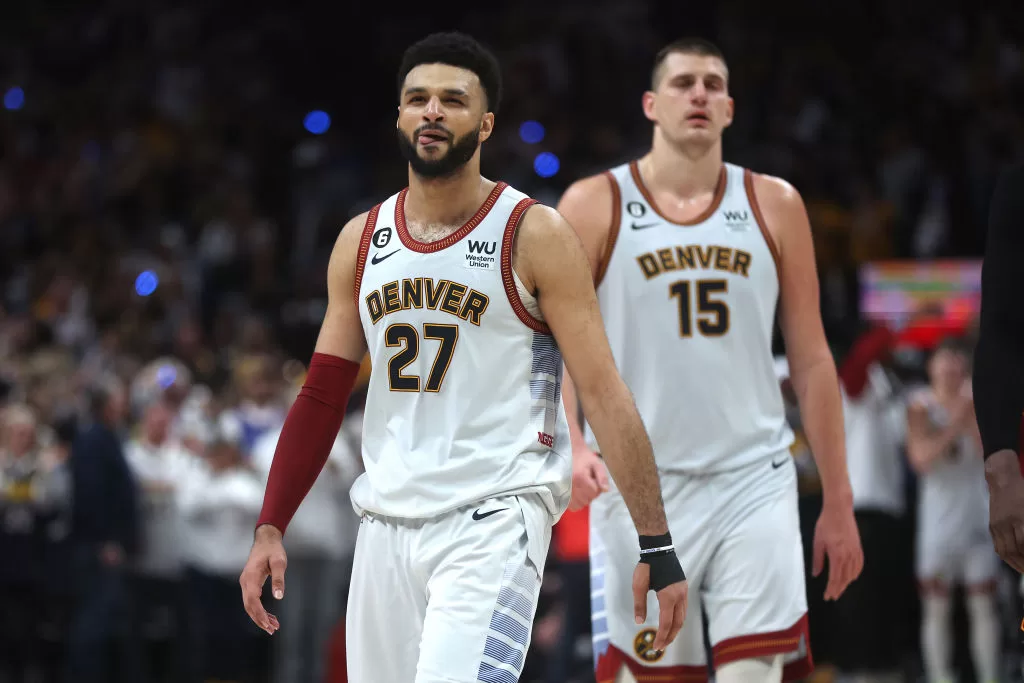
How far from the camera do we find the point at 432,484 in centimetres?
425

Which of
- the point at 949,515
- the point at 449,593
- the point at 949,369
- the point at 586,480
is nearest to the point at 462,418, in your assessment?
the point at 449,593

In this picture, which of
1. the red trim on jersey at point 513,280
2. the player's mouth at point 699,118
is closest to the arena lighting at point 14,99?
the player's mouth at point 699,118

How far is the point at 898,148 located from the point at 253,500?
762 cm

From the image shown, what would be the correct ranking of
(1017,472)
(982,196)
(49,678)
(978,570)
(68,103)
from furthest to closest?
1. (68,103)
2. (982,196)
3. (49,678)
4. (978,570)
5. (1017,472)

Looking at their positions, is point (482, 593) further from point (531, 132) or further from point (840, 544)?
point (531, 132)

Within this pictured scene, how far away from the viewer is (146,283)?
50.5ft

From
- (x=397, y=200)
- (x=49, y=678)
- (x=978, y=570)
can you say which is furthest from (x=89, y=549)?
(x=397, y=200)

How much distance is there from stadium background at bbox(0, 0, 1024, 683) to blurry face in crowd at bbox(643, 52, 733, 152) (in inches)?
157

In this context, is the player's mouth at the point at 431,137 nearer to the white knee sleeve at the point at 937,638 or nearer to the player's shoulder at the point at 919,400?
the player's shoulder at the point at 919,400

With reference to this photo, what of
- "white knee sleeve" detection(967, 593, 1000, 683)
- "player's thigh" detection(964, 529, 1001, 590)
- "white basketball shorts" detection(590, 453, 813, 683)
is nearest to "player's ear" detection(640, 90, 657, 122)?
"white basketball shorts" detection(590, 453, 813, 683)

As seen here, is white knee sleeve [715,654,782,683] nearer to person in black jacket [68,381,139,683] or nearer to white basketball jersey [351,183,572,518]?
white basketball jersey [351,183,572,518]

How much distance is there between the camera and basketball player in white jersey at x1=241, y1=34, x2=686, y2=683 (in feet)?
13.7

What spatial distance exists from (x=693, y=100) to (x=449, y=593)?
2.51 meters

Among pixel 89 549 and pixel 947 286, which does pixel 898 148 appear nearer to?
pixel 947 286
